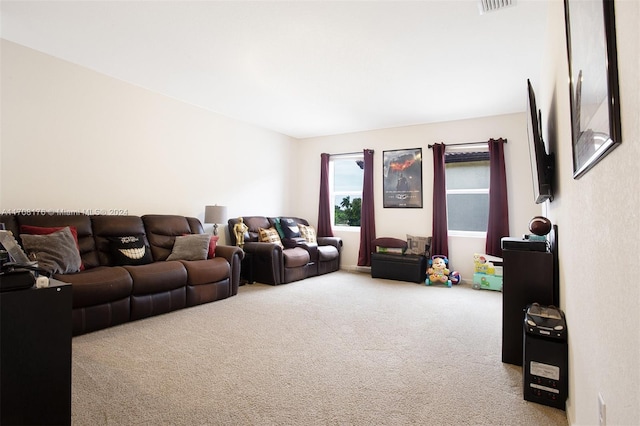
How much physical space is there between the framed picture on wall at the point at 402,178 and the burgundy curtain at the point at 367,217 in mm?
259

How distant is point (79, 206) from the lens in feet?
12.3

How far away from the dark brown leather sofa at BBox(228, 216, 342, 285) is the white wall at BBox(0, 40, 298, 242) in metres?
0.47

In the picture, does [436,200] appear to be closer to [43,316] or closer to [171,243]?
[171,243]

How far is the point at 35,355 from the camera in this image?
126 cm

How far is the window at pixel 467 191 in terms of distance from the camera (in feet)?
18.0

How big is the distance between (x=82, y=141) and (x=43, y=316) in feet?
10.5

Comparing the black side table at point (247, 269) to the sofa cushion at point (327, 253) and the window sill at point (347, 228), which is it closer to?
the sofa cushion at point (327, 253)

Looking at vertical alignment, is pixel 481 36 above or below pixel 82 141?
above

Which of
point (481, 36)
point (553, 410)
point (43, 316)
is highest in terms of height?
point (481, 36)

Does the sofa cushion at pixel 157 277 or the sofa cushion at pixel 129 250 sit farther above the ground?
the sofa cushion at pixel 129 250

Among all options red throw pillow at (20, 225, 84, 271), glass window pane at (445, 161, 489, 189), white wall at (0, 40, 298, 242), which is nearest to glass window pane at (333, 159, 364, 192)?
glass window pane at (445, 161, 489, 189)

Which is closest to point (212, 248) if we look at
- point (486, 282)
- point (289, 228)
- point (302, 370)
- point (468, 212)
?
point (289, 228)

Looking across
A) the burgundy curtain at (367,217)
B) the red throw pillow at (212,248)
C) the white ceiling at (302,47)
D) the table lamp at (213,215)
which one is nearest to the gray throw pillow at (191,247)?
the red throw pillow at (212,248)

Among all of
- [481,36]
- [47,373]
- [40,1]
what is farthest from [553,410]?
[40,1]
